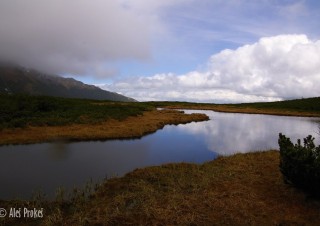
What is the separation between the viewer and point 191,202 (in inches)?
617

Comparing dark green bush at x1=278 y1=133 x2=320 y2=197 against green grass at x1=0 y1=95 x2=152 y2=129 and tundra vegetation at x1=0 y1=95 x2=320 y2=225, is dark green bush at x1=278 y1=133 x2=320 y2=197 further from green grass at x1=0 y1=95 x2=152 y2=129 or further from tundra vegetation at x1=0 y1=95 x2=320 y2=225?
green grass at x1=0 y1=95 x2=152 y2=129

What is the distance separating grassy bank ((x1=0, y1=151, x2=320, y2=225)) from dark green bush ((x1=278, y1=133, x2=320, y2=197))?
2.60ft

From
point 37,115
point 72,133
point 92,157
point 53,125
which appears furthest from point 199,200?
point 37,115

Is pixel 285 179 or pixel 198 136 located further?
pixel 198 136

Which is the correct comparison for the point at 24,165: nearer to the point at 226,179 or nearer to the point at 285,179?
the point at 226,179

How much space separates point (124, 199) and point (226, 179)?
7197 millimetres

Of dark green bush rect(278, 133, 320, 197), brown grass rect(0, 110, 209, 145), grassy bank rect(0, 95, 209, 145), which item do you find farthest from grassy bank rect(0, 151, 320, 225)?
grassy bank rect(0, 95, 209, 145)

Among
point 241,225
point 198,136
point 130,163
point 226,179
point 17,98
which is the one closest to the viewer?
point 241,225

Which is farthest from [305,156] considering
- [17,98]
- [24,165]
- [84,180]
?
[17,98]

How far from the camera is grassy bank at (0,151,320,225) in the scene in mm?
13727

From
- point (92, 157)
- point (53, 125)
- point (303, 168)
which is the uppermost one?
point (53, 125)

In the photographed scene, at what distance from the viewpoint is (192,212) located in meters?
14.5

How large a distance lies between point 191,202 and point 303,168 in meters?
6.08

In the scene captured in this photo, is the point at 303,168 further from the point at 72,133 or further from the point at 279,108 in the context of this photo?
the point at 279,108
